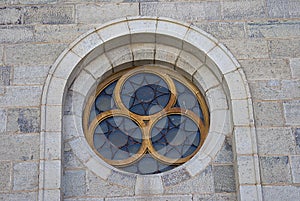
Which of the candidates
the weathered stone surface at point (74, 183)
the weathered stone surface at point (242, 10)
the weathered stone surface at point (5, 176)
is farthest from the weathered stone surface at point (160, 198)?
the weathered stone surface at point (242, 10)

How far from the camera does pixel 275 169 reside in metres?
6.76

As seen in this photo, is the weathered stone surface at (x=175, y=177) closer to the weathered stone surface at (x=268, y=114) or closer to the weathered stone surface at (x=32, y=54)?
the weathered stone surface at (x=268, y=114)

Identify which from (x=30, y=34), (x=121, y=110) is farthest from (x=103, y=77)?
(x=30, y=34)

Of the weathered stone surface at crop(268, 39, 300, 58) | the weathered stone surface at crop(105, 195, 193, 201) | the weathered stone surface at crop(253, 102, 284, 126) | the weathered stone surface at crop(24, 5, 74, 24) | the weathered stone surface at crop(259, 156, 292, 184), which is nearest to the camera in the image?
the weathered stone surface at crop(259, 156, 292, 184)

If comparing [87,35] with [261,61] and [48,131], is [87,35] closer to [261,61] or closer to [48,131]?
[48,131]

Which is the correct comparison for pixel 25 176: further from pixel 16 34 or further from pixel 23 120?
pixel 16 34

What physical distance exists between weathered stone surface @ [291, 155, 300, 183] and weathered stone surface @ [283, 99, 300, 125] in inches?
17.2

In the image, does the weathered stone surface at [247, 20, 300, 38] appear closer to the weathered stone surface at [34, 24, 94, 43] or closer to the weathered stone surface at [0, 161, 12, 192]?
the weathered stone surface at [34, 24, 94, 43]

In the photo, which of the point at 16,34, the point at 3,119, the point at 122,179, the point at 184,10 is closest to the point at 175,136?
the point at 122,179

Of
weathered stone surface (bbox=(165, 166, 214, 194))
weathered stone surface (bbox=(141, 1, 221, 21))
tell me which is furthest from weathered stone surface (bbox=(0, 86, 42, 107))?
weathered stone surface (bbox=(165, 166, 214, 194))

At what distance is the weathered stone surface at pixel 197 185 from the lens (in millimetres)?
6867

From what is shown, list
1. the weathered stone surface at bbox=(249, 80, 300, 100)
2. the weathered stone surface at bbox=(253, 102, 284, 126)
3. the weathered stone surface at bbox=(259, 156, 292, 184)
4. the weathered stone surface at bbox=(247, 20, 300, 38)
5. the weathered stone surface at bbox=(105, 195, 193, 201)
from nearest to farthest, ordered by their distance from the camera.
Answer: the weathered stone surface at bbox=(259, 156, 292, 184) < the weathered stone surface at bbox=(105, 195, 193, 201) < the weathered stone surface at bbox=(253, 102, 284, 126) < the weathered stone surface at bbox=(249, 80, 300, 100) < the weathered stone surface at bbox=(247, 20, 300, 38)

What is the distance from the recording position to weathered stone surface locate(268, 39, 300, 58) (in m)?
7.41

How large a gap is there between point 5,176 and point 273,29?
3.71 m
